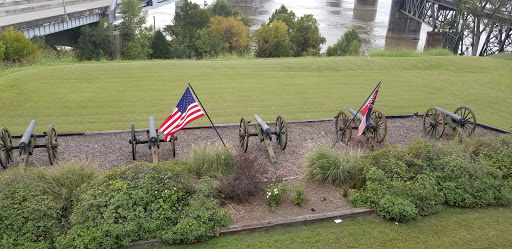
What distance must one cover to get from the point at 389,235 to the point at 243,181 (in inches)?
107

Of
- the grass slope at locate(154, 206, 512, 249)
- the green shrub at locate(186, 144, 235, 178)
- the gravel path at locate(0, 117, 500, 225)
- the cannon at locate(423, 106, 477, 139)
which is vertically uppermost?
the cannon at locate(423, 106, 477, 139)

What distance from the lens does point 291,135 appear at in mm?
11438

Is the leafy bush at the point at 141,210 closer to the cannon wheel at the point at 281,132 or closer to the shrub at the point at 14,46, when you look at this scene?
the cannon wheel at the point at 281,132

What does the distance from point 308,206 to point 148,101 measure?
329 inches

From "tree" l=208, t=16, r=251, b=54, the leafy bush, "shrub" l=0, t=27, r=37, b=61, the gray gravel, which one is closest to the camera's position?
the leafy bush

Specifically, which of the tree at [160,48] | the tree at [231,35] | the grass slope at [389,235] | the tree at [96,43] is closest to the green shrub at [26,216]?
the grass slope at [389,235]

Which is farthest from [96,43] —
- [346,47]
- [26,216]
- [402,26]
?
[402,26]

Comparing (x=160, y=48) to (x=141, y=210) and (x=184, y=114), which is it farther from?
(x=141, y=210)

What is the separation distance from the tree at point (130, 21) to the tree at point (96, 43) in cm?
207

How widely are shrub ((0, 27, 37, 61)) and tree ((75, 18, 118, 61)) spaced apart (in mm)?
15214

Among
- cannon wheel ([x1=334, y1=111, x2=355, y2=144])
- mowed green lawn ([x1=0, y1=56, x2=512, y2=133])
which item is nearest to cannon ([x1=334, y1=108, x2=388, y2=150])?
cannon wheel ([x1=334, y1=111, x2=355, y2=144])

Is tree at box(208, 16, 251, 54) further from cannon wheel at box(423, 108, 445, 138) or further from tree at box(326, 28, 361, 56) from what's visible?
cannon wheel at box(423, 108, 445, 138)

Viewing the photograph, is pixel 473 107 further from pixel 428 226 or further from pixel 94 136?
pixel 94 136

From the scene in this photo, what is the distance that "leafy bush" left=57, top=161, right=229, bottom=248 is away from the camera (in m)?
6.25
